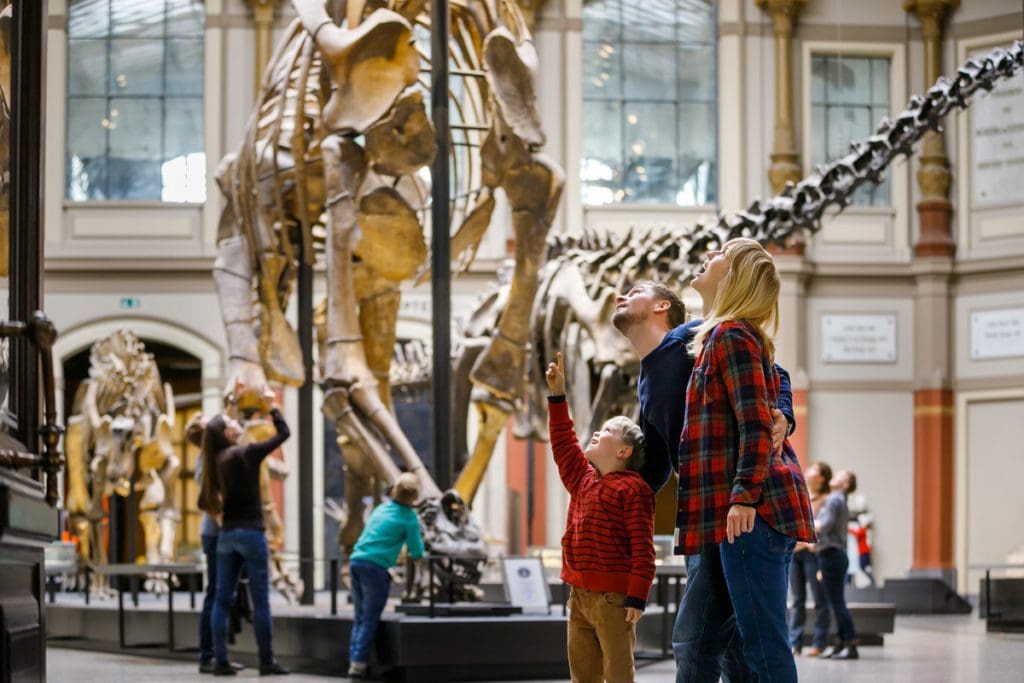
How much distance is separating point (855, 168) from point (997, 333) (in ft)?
41.2

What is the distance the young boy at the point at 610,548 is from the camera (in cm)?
594

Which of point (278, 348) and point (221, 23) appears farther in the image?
point (221, 23)

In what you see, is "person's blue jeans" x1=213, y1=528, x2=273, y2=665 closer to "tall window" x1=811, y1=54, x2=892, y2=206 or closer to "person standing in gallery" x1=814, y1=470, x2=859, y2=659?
"person standing in gallery" x1=814, y1=470, x2=859, y2=659

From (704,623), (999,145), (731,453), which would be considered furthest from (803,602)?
(999,145)

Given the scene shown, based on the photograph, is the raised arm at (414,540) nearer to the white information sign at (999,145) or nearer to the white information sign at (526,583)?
the white information sign at (526,583)

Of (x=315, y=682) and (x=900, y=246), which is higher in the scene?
(x=900, y=246)

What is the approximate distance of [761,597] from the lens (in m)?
5.07

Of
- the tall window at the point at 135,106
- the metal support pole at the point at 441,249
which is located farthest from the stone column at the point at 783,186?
the metal support pole at the point at 441,249

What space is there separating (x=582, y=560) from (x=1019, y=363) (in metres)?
19.5

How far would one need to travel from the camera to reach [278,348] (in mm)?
12859

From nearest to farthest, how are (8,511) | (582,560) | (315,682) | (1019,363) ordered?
(8,511) < (582,560) < (315,682) < (1019,363)

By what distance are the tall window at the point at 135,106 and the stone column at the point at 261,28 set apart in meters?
0.91

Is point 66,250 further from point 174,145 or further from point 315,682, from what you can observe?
point 315,682

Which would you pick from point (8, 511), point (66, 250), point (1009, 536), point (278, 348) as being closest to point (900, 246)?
point (1009, 536)
